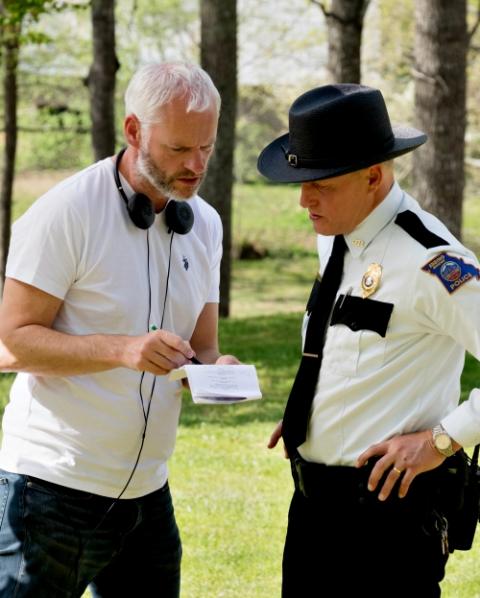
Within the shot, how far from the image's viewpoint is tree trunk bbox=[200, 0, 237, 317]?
12258 mm

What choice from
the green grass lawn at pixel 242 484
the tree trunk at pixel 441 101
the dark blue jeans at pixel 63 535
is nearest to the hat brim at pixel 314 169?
the dark blue jeans at pixel 63 535

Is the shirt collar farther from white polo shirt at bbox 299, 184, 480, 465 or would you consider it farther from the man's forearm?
the man's forearm

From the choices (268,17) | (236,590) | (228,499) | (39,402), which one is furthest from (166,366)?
(268,17)

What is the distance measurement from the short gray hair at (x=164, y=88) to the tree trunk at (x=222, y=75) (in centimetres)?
929

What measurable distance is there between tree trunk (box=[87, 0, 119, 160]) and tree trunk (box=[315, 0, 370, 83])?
103 inches

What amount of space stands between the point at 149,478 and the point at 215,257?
0.76m

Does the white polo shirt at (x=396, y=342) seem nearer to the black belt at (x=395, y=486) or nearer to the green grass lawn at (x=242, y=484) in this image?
the black belt at (x=395, y=486)

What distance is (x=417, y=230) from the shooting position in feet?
10.0

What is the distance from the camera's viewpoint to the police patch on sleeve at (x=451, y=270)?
2879 mm

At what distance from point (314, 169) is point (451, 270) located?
20.4 inches

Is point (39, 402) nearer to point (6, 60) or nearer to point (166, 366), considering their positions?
point (166, 366)

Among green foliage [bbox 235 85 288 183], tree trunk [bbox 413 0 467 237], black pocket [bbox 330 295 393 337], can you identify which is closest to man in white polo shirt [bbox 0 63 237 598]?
black pocket [bbox 330 295 393 337]

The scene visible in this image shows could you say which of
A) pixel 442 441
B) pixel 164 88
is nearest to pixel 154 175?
pixel 164 88

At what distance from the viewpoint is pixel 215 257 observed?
11.6 ft
